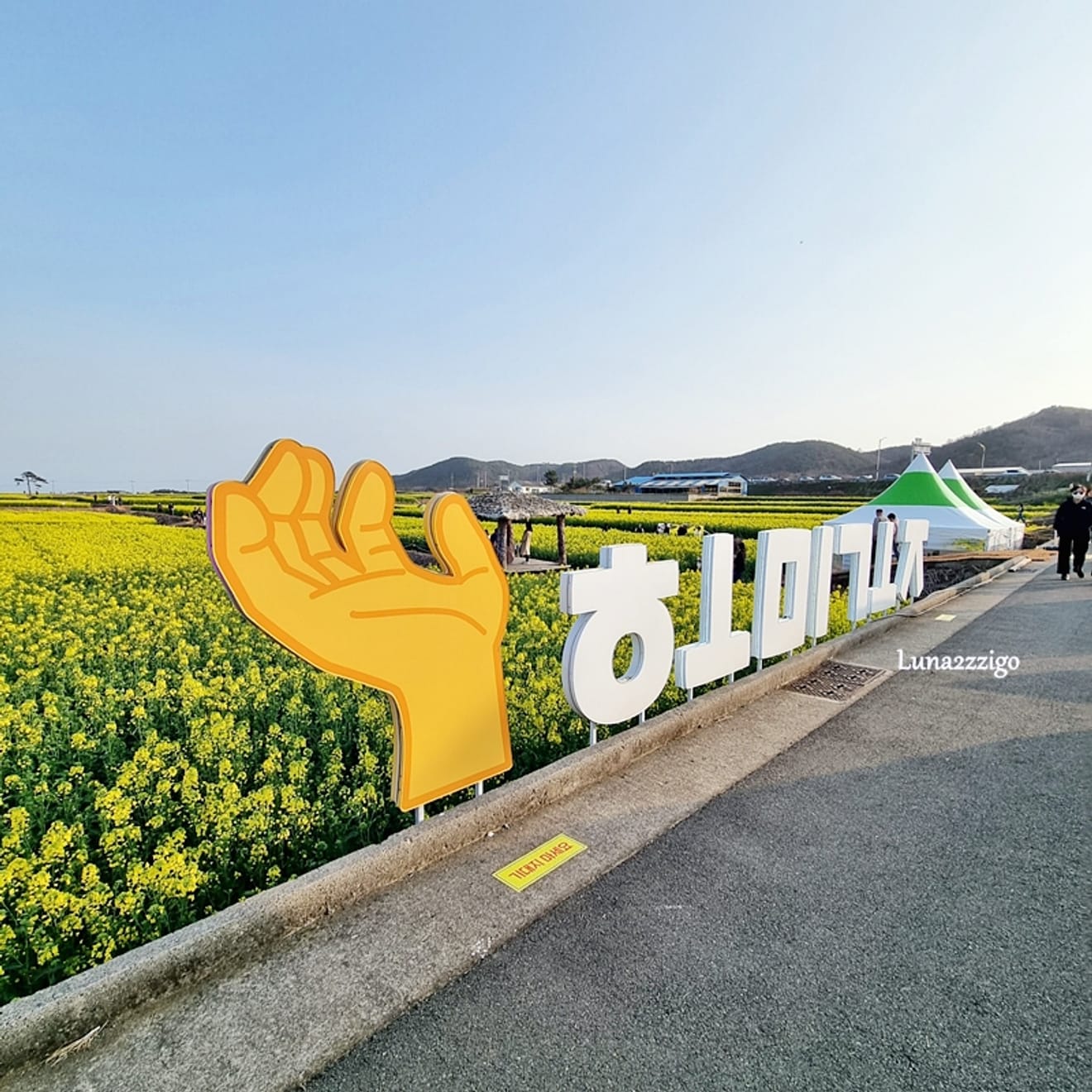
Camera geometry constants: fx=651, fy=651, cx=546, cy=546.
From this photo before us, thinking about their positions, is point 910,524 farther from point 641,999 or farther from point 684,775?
point 641,999

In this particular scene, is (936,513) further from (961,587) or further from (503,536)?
(503,536)

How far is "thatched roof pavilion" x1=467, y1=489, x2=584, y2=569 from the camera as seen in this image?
1545 centimetres

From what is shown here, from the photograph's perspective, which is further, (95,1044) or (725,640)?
(725,640)

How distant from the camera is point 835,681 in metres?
6.56

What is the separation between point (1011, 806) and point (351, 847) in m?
3.85

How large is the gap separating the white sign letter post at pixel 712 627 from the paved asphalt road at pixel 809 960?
40.6 inches

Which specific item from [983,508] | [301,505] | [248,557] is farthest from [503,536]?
[983,508]

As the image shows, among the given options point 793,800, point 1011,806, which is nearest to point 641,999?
point 793,800

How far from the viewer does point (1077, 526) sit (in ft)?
40.4

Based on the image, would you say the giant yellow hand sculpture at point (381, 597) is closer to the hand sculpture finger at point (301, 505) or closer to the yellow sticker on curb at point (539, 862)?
the hand sculpture finger at point (301, 505)

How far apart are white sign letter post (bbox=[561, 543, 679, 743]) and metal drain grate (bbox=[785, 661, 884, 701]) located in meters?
2.20

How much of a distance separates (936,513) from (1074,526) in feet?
21.1

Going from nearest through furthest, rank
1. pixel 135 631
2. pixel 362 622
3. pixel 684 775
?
pixel 362 622, pixel 684 775, pixel 135 631

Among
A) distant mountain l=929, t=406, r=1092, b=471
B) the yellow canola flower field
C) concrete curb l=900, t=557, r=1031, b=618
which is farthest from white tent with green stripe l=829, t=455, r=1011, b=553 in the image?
distant mountain l=929, t=406, r=1092, b=471
